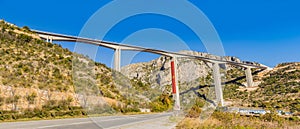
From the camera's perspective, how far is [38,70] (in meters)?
30.5

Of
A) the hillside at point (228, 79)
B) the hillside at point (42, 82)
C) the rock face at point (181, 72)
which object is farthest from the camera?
the rock face at point (181, 72)

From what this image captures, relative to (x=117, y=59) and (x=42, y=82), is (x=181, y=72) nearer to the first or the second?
(x=117, y=59)

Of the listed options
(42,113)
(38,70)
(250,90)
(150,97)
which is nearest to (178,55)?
(150,97)

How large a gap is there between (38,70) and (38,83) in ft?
14.4

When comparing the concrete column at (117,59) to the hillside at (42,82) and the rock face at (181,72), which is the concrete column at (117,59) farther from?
the rock face at (181,72)

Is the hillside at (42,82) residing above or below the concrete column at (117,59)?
Answer: below

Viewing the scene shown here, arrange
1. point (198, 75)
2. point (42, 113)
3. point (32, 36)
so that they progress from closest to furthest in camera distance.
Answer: point (42, 113) → point (32, 36) → point (198, 75)

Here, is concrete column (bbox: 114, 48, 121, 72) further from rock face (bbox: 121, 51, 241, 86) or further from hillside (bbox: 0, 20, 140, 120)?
rock face (bbox: 121, 51, 241, 86)

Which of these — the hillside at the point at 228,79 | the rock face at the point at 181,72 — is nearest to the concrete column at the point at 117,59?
the hillside at the point at 228,79

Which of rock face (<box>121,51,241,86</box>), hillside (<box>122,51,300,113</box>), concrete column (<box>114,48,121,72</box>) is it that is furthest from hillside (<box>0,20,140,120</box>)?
rock face (<box>121,51,241,86</box>)

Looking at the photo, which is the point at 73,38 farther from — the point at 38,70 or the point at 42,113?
the point at 42,113

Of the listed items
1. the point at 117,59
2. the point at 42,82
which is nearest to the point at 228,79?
the point at 117,59

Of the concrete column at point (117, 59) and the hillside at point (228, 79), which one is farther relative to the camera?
the hillside at point (228, 79)

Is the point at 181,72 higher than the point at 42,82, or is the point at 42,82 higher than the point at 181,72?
the point at 181,72
